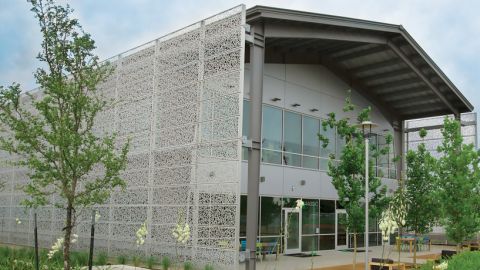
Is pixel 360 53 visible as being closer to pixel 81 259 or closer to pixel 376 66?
pixel 376 66

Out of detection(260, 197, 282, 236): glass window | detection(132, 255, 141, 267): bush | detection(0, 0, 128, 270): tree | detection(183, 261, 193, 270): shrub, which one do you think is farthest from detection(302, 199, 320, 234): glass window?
detection(0, 0, 128, 270): tree

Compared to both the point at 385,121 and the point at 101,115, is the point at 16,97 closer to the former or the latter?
the point at 101,115

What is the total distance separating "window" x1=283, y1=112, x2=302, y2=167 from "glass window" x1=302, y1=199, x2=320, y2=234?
209 centimetres

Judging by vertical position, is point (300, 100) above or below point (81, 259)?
above

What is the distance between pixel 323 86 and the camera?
25672 millimetres

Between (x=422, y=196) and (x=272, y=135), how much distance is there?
23.8 feet

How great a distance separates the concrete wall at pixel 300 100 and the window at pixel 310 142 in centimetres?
31

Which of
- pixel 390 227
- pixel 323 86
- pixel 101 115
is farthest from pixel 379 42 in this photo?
pixel 390 227

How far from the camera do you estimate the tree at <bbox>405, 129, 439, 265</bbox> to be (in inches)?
661

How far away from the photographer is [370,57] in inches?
967

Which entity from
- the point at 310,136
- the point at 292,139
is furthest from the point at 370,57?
the point at 292,139

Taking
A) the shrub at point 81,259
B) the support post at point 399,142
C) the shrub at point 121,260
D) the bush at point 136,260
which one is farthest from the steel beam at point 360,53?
the shrub at point 81,259

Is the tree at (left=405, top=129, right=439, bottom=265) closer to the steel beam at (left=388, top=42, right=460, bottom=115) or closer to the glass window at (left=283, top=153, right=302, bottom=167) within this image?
the glass window at (left=283, top=153, right=302, bottom=167)

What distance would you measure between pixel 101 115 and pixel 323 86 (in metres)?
11.1
